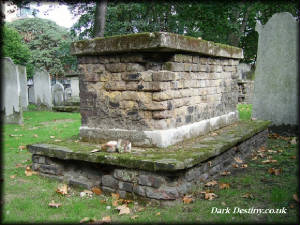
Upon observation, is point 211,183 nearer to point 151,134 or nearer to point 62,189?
point 151,134

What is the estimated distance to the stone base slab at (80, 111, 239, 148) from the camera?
432 centimetres

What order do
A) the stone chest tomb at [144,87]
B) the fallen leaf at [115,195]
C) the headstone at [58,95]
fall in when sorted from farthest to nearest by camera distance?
the headstone at [58,95] < the stone chest tomb at [144,87] < the fallen leaf at [115,195]

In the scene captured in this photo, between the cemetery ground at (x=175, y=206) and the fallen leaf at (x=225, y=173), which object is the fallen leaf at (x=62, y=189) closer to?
the cemetery ground at (x=175, y=206)

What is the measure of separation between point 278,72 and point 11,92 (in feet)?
27.0

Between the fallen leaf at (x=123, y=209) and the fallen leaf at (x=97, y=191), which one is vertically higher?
the fallen leaf at (x=97, y=191)

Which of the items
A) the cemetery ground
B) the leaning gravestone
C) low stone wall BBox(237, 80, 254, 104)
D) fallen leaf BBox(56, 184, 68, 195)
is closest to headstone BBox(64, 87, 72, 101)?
low stone wall BBox(237, 80, 254, 104)

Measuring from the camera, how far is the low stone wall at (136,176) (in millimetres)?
3594

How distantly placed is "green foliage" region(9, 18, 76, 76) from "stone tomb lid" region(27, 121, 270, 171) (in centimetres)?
2385

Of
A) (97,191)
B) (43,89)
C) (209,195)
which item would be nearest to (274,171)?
(209,195)

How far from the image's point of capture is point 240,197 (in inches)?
147

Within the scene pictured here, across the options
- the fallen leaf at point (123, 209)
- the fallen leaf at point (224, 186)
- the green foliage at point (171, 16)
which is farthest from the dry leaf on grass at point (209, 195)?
the green foliage at point (171, 16)

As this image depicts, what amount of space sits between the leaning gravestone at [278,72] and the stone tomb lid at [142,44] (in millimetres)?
3105

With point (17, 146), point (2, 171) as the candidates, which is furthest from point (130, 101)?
point (17, 146)

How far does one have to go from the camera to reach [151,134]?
14.2ft
